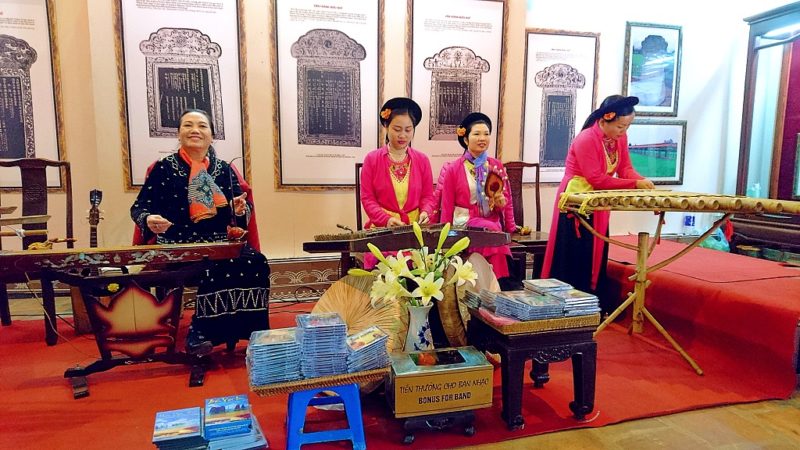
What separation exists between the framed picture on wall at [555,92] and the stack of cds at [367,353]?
11.1ft

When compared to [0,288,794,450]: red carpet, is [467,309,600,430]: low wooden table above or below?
above

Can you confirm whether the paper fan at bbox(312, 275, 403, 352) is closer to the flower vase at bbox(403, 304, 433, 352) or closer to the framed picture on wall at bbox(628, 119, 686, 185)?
the flower vase at bbox(403, 304, 433, 352)

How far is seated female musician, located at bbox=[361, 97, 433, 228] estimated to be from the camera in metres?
3.51

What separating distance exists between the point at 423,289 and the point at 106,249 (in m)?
1.60

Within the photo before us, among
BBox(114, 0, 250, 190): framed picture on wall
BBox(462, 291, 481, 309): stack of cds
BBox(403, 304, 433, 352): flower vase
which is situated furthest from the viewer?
BBox(114, 0, 250, 190): framed picture on wall

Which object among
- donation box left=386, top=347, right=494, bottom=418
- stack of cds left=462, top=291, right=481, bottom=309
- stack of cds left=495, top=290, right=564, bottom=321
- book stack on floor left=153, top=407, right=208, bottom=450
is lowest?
book stack on floor left=153, top=407, right=208, bottom=450

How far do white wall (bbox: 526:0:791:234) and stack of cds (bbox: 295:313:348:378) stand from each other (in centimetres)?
371

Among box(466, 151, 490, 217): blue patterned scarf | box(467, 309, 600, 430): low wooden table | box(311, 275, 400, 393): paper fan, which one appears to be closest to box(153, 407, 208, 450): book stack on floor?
box(311, 275, 400, 393): paper fan

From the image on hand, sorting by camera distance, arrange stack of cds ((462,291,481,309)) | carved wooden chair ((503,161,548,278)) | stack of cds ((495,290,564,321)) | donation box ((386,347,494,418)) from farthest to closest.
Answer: carved wooden chair ((503,161,548,278)) < stack of cds ((462,291,481,309)) < stack of cds ((495,290,564,321)) < donation box ((386,347,494,418))

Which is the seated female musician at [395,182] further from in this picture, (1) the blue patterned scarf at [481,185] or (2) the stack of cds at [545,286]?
(2) the stack of cds at [545,286]

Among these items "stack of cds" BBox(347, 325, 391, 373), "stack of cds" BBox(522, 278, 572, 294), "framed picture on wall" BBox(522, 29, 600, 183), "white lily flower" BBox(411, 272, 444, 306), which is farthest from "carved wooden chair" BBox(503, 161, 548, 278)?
"stack of cds" BBox(347, 325, 391, 373)

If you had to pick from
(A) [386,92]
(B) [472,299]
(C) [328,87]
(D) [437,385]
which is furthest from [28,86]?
(D) [437,385]

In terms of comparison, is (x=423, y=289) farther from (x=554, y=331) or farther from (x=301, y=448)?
(x=301, y=448)

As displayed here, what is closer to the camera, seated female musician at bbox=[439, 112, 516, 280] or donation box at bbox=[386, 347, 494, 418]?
donation box at bbox=[386, 347, 494, 418]
